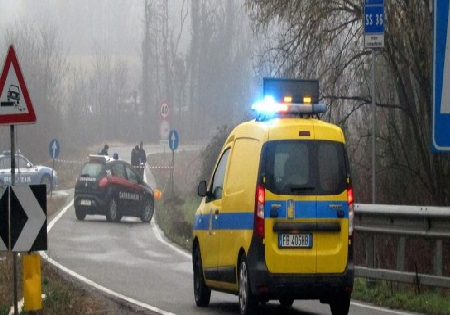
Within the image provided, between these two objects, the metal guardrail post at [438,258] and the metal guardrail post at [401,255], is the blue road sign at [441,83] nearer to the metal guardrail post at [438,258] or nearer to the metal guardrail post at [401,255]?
the metal guardrail post at [438,258]

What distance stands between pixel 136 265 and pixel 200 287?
6920mm

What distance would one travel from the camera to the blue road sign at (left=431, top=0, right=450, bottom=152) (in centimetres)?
723

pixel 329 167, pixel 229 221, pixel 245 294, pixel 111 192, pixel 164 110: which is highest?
pixel 329 167

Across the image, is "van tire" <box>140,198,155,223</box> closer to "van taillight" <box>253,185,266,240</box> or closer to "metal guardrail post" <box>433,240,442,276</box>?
Result: "metal guardrail post" <box>433,240,442,276</box>

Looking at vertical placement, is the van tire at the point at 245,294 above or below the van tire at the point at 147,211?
above

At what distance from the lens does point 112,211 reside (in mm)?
35250

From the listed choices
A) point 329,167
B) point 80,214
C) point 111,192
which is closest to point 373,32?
point 329,167

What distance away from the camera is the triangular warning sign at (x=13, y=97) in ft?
41.6

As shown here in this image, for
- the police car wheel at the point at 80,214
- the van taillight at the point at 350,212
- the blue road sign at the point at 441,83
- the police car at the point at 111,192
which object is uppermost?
the blue road sign at the point at 441,83

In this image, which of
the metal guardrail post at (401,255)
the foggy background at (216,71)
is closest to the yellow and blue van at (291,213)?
the metal guardrail post at (401,255)

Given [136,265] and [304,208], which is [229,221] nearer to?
[304,208]

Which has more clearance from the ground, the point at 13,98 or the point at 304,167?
the point at 13,98

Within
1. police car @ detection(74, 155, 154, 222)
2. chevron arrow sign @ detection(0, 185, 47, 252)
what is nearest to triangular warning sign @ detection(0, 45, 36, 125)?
chevron arrow sign @ detection(0, 185, 47, 252)

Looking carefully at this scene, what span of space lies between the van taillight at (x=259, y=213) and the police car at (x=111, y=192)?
2251cm
